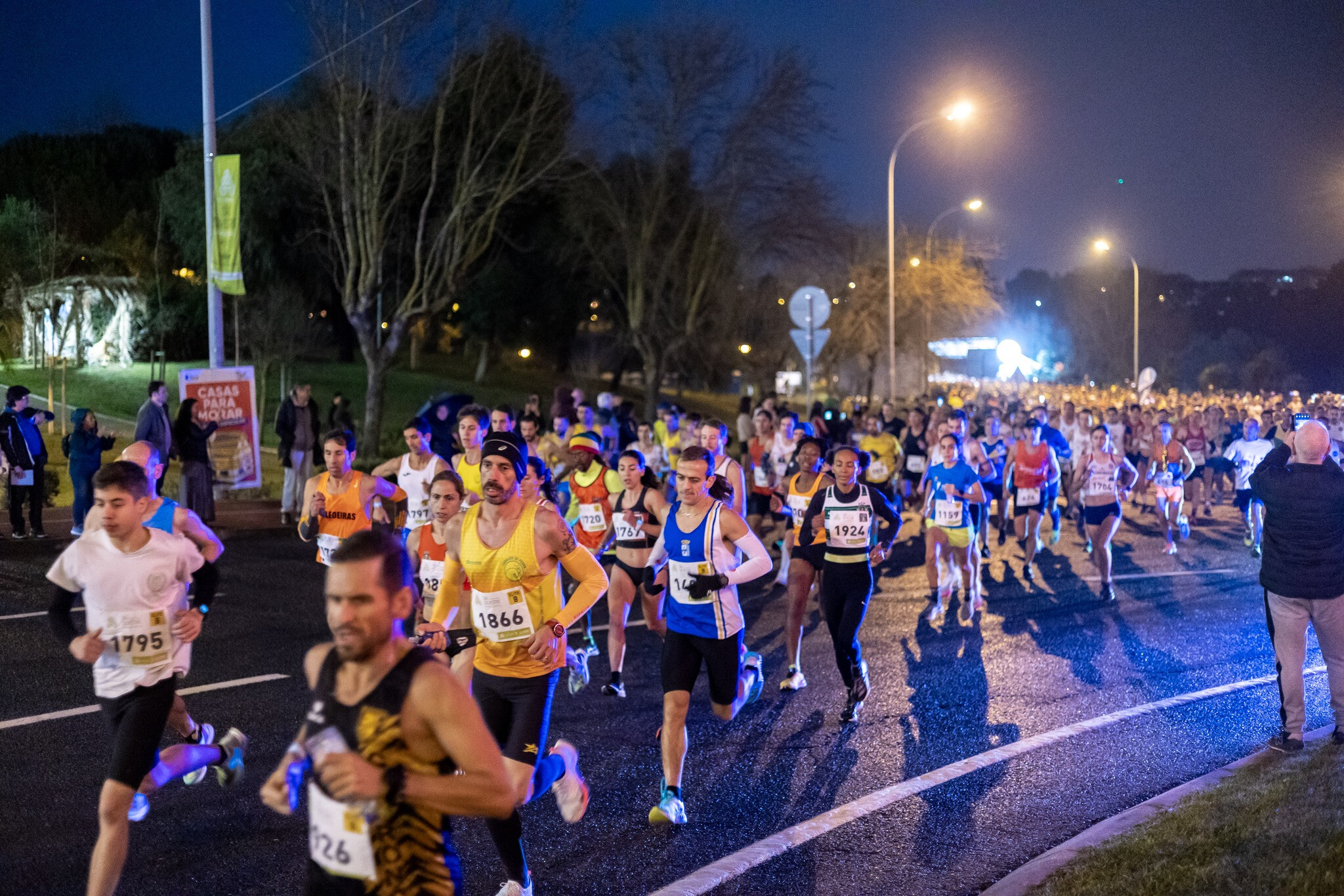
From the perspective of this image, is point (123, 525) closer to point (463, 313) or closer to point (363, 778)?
point (363, 778)

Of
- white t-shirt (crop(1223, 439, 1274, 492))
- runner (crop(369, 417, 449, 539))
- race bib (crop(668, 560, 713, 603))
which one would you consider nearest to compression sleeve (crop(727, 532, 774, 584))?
race bib (crop(668, 560, 713, 603))

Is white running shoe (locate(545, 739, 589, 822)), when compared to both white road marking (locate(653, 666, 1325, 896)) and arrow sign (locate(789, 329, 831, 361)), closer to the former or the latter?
white road marking (locate(653, 666, 1325, 896))

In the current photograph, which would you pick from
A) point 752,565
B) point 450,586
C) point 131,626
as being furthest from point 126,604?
point 752,565

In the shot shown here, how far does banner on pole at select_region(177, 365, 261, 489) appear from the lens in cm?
1656

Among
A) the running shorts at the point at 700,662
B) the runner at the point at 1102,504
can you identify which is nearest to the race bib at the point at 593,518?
the running shorts at the point at 700,662

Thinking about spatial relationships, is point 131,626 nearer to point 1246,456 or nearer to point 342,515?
point 342,515

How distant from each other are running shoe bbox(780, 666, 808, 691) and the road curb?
115 inches

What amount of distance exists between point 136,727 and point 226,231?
1368cm

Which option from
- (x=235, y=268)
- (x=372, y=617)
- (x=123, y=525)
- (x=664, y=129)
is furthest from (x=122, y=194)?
(x=372, y=617)

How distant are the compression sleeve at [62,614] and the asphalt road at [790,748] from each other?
112 centimetres

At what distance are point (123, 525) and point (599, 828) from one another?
267cm

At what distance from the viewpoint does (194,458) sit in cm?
1595

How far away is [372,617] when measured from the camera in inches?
112

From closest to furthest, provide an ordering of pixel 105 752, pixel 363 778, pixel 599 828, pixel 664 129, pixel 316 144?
pixel 363 778
pixel 599 828
pixel 105 752
pixel 316 144
pixel 664 129
